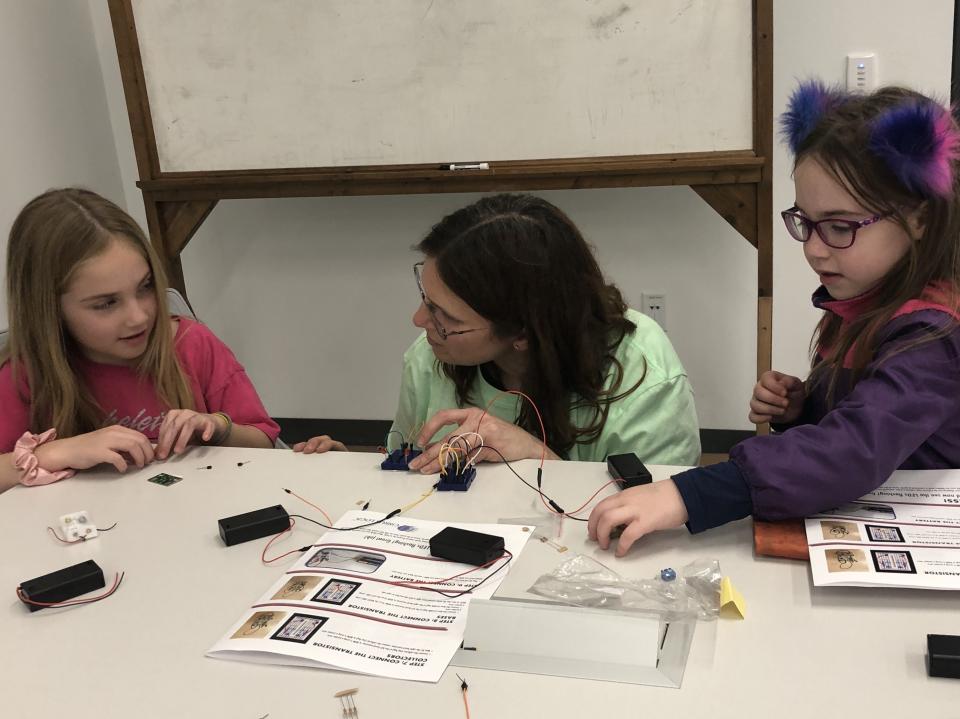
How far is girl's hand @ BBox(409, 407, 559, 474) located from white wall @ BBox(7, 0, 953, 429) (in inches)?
57.8

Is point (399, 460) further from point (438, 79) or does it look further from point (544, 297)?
point (438, 79)

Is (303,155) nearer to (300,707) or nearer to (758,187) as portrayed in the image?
(758,187)

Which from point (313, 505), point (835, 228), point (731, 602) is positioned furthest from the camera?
point (313, 505)

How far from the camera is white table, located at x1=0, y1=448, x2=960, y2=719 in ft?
2.38

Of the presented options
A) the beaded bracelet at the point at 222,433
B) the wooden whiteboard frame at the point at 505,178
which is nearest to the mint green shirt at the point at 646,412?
the beaded bracelet at the point at 222,433

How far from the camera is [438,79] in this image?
7.45 feet

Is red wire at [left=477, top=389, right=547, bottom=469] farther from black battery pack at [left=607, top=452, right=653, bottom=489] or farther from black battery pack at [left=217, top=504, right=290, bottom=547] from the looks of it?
black battery pack at [left=217, top=504, right=290, bottom=547]

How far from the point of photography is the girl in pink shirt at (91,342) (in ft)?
4.93

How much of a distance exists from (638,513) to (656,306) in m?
1.77

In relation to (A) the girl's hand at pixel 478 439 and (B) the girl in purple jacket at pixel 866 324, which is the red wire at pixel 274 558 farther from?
(B) the girl in purple jacket at pixel 866 324

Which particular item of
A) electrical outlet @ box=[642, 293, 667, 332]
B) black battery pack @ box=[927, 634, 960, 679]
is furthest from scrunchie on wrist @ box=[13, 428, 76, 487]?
electrical outlet @ box=[642, 293, 667, 332]

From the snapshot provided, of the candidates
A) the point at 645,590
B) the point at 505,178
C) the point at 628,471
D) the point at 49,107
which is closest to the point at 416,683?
the point at 645,590

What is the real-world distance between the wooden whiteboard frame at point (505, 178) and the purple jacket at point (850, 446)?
123 cm

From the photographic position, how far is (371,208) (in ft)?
9.15
